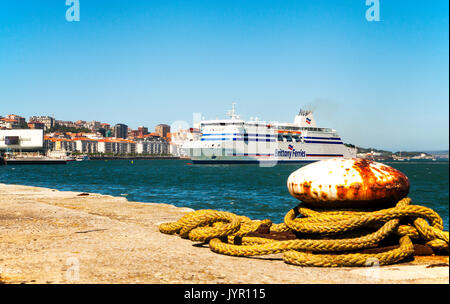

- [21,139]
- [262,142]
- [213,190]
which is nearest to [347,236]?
[213,190]

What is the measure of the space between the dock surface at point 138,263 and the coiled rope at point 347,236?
0.10 metres

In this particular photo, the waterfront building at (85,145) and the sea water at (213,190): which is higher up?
the waterfront building at (85,145)

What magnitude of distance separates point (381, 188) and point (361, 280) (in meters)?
1.24

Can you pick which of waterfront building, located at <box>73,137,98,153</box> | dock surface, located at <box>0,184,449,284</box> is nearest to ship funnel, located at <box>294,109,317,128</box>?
dock surface, located at <box>0,184,449,284</box>

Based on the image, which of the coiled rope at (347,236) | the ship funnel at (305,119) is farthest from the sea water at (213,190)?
the ship funnel at (305,119)

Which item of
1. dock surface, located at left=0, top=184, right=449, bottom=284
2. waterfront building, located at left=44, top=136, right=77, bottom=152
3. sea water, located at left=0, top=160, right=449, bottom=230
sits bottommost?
sea water, located at left=0, top=160, right=449, bottom=230

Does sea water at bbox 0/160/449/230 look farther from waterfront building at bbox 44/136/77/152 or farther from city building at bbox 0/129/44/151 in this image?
waterfront building at bbox 44/136/77/152

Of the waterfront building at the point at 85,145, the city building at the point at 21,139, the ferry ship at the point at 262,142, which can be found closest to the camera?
the ferry ship at the point at 262,142

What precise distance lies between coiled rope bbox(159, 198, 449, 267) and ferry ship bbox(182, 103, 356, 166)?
6982 cm

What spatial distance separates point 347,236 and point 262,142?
251ft

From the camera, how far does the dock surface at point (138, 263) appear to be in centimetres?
345

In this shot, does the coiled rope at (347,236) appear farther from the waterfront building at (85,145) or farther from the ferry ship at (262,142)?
the waterfront building at (85,145)

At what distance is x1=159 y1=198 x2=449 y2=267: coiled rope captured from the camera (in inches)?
158

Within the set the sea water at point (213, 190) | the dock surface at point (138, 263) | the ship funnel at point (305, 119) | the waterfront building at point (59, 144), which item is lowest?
the sea water at point (213, 190)
